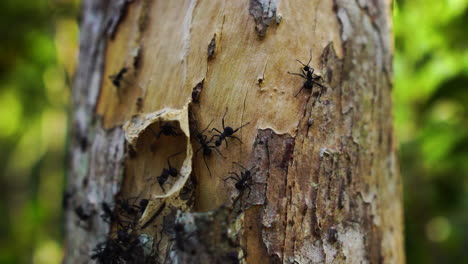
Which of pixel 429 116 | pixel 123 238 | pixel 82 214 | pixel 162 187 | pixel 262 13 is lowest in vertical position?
pixel 123 238

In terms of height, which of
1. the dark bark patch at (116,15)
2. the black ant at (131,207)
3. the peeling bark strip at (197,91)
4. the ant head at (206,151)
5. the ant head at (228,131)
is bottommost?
the black ant at (131,207)

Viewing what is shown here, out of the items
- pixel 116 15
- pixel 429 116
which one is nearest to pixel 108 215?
pixel 116 15

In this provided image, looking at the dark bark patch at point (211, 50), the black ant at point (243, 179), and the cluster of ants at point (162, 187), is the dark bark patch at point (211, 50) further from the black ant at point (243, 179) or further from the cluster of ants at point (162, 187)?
the black ant at point (243, 179)

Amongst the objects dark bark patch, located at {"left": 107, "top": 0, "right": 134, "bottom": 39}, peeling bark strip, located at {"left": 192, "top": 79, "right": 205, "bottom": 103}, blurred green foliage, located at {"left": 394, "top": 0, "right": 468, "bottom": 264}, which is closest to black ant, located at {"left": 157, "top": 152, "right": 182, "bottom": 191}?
peeling bark strip, located at {"left": 192, "top": 79, "right": 205, "bottom": 103}

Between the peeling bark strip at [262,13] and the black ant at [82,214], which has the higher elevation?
the peeling bark strip at [262,13]

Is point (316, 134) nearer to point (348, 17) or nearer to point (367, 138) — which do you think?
point (367, 138)

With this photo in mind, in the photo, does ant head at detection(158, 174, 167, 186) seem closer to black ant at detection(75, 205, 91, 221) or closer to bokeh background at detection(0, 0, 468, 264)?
black ant at detection(75, 205, 91, 221)

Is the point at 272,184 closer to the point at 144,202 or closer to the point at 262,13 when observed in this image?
the point at 144,202

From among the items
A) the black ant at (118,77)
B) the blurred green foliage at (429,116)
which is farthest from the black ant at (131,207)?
the blurred green foliage at (429,116)
